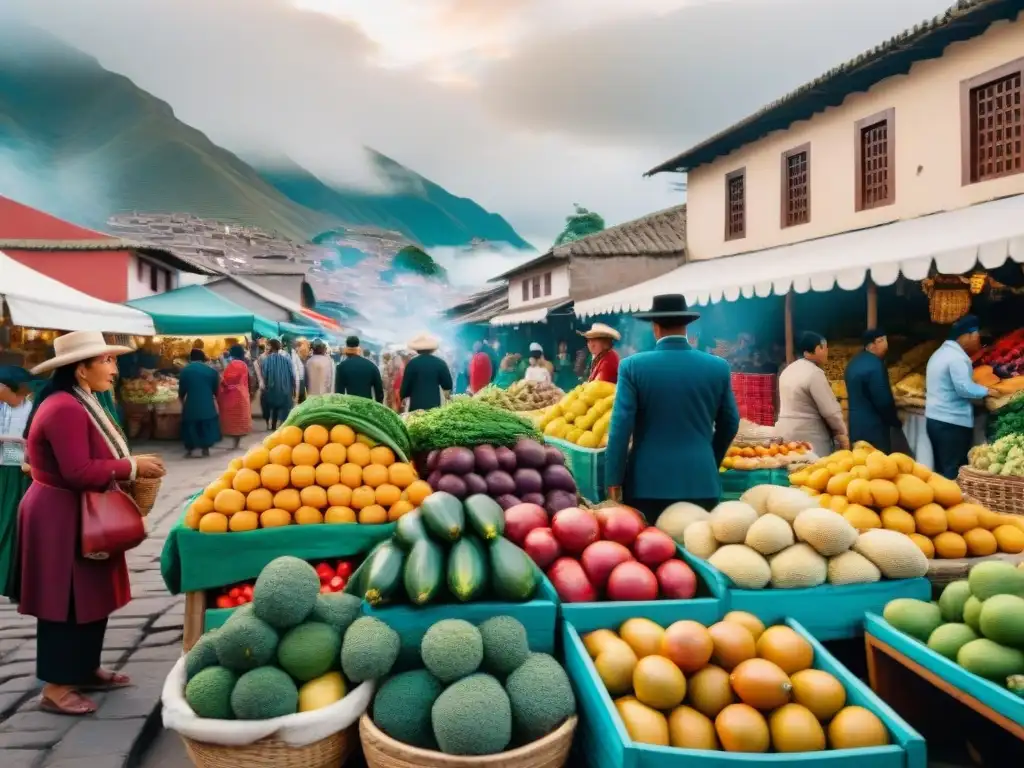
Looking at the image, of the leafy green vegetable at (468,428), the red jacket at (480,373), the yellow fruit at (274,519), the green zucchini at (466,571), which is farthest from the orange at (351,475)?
the red jacket at (480,373)

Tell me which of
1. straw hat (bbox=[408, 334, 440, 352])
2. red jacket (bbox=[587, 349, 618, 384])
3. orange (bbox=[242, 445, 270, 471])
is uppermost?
straw hat (bbox=[408, 334, 440, 352])

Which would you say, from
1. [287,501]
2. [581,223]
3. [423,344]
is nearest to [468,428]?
[287,501]

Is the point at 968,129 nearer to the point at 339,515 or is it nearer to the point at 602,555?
the point at 602,555

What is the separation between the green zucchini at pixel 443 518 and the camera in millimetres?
2775

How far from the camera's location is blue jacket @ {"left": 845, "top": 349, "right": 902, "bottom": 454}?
6250mm

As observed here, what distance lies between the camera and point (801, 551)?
9.37ft

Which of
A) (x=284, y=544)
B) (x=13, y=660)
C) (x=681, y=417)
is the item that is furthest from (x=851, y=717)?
(x=13, y=660)

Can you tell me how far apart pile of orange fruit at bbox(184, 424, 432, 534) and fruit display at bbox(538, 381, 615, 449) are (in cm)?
190

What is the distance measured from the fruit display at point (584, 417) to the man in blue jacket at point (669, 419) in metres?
1.51

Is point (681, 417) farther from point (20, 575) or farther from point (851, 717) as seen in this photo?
point (20, 575)

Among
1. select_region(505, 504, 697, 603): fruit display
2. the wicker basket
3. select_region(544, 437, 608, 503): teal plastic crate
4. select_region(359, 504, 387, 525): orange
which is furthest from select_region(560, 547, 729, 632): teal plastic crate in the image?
the wicker basket

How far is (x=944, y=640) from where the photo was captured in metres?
2.46

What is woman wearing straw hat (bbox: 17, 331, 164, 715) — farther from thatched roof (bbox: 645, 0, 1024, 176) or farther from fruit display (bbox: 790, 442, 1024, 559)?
thatched roof (bbox: 645, 0, 1024, 176)

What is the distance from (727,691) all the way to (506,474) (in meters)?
1.81
